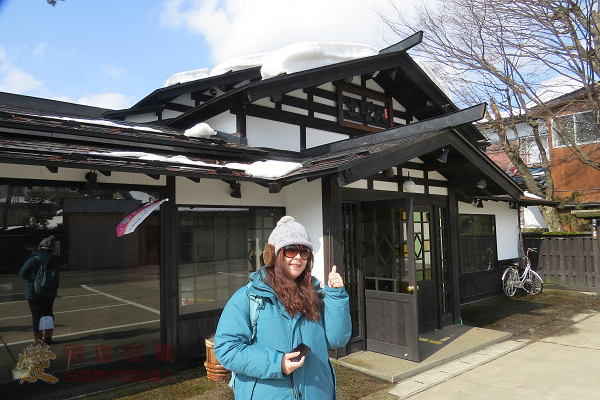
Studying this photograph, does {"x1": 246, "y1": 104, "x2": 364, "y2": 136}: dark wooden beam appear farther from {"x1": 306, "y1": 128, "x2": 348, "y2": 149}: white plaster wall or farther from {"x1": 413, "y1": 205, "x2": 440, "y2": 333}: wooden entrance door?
{"x1": 413, "y1": 205, "x2": 440, "y2": 333}: wooden entrance door

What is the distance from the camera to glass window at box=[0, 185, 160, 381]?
4.41m

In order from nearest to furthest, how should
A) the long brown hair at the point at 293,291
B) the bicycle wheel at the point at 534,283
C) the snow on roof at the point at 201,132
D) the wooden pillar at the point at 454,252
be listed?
the long brown hair at the point at 293,291 < the snow on roof at the point at 201,132 < the wooden pillar at the point at 454,252 < the bicycle wheel at the point at 534,283

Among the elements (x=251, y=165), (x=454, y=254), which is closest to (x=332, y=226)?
(x=251, y=165)

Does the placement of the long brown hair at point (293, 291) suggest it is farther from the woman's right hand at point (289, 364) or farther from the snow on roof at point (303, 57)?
the snow on roof at point (303, 57)

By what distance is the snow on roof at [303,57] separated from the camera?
655 cm

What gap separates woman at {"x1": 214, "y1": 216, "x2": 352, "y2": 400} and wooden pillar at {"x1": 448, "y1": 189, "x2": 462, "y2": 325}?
626 cm

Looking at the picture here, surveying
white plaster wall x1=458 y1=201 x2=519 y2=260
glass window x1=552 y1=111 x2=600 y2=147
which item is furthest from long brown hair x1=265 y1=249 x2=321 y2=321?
glass window x1=552 y1=111 x2=600 y2=147

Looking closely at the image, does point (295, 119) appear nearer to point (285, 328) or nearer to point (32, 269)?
point (32, 269)

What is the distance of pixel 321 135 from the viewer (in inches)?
288

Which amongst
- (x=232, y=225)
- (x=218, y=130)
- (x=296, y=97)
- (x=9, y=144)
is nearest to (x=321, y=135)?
(x=296, y=97)

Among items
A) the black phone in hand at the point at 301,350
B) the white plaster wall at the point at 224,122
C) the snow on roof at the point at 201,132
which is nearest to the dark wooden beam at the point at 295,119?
the white plaster wall at the point at 224,122

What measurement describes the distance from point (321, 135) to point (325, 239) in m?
2.28

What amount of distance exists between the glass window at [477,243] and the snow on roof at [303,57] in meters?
5.25

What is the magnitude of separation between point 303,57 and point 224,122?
174cm
